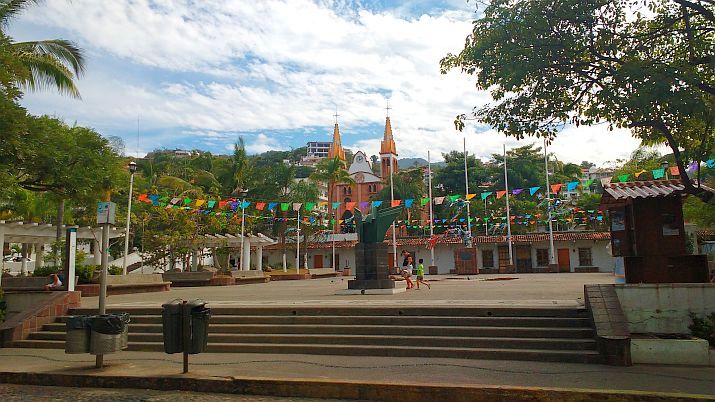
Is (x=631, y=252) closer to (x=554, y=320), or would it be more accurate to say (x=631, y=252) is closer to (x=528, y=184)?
(x=554, y=320)

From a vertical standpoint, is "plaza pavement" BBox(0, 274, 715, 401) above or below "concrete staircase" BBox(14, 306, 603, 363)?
below

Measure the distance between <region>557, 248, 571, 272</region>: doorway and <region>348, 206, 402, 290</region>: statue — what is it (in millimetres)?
28935

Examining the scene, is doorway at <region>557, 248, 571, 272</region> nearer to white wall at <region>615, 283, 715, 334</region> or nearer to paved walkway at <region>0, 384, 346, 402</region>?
white wall at <region>615, 283, 715, 334</region>

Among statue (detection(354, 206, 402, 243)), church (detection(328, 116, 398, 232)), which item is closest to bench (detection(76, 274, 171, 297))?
statue (detection(354, 206, 402, 243))

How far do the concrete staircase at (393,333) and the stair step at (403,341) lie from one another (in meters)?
0.02

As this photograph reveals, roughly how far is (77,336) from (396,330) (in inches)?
208

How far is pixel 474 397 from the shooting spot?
6820 mm

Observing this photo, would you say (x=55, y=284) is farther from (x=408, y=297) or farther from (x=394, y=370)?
(x=394, y=370)

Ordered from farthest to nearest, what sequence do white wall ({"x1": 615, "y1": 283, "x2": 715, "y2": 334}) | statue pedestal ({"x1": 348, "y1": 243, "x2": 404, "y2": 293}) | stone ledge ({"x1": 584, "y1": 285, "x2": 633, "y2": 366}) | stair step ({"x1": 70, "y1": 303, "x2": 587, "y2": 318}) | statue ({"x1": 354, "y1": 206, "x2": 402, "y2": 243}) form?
1. statue ({"x1": 354, "y1": 206, "x2": 402, "y2": 243})
2. statue pedestal ({"x1": 348, "y1": 243, "x2": 404, "y2": 293})
3. stair step ({"x1": 70, "y1": 303, "x2": 587, "y2": 318})
4. white wall ({"x1": 615, "y1": 283, "x2": 715, "y2": 334})
5. stone ledge ({"x1": 584, "y1": 285, "x2": 633, "y2": 366})

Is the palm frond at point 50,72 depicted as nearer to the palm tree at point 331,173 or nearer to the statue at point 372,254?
the statue at point 372,254

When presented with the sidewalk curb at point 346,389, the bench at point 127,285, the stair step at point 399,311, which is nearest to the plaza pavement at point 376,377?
the sidewalk curb at point 346,389

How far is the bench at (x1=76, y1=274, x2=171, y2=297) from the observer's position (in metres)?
18.8

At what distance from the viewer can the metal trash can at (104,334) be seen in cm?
853

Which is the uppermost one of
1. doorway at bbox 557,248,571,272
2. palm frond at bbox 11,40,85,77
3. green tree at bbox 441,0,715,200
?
palm frond at bbox 11,40,85,77
